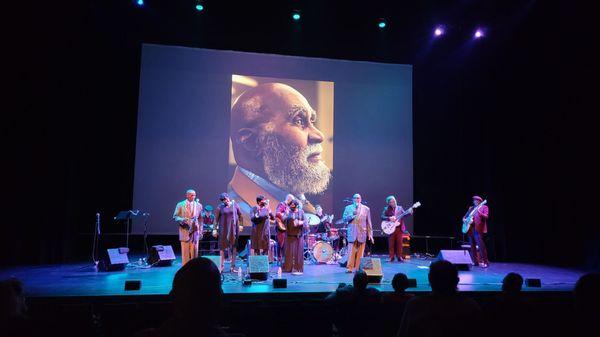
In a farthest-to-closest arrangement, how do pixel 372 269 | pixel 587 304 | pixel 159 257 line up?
pixel 159 257, pixel 372 269, pixel 587 304

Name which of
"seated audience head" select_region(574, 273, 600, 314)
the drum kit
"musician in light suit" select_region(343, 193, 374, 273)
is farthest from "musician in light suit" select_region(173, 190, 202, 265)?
"seated audience head" select_region(574, 273, 600, 314)

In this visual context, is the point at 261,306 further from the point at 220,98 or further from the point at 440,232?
the point at 440,232

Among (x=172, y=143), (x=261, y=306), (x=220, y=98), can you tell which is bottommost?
(x=261, y=306)

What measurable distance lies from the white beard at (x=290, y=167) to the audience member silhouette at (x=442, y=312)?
32.3 ft

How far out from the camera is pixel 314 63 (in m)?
13.1

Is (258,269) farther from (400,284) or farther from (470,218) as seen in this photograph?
(470,218)

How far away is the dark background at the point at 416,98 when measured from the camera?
10.1 m

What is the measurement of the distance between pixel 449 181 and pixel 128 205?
1028 centimetres

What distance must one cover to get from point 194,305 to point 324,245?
30.8 feet

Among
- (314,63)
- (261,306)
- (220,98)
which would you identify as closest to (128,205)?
(220,98)

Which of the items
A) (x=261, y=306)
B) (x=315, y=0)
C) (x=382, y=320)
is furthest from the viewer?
(x=315, y=0)

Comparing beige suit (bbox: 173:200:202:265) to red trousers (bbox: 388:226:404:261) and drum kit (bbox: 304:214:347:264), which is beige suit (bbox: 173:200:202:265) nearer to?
drum kit (bbox: 304:214:347:264)

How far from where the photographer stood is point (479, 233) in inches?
415

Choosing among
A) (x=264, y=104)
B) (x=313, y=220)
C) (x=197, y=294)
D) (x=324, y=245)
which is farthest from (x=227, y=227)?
(x=197, y=294)
